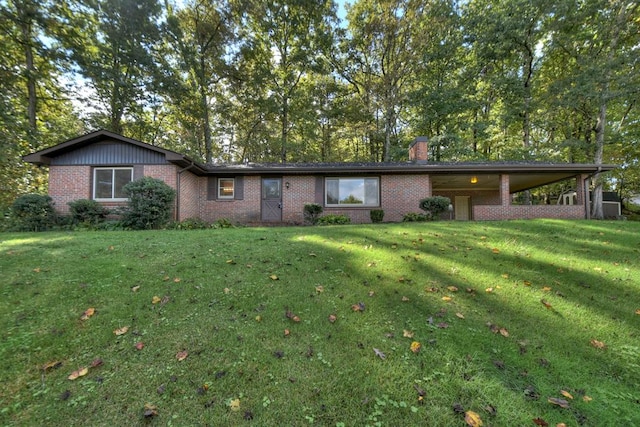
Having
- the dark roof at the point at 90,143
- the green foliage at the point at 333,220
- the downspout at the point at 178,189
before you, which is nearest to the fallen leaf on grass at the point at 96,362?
the green foliage at the point at 333,220

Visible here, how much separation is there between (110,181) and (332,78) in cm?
1683

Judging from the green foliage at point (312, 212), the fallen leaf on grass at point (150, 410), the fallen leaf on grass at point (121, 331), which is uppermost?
the green foliage at point (312, 212)

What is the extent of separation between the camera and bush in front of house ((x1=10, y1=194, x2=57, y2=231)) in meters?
9.44

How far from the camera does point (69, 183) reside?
10.8 meters

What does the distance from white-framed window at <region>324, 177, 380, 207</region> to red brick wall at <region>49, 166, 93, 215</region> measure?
30.1 ft

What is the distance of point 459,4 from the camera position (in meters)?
18.9

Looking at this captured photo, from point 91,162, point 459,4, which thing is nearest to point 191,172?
point 91,162

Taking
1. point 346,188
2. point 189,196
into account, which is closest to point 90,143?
point 189,196

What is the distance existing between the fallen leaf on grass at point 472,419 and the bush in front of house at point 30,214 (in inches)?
511

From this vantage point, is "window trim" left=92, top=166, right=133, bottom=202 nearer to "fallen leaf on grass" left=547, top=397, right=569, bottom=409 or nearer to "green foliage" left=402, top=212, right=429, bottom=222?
"green foliage" left=402, top=212, right=429, bottom=222

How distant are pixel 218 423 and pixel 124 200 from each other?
11.2m

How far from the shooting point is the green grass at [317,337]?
2.10 meters

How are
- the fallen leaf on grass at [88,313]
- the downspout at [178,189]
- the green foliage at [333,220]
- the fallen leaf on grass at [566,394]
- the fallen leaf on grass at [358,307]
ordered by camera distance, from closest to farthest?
the fallen leaf on grass at [566,394]
the fallen leaf on grass at [88,313]
the fallen leaf on grass at [358,307]
the downspout at [178,189]
the green foliage at [333,220]

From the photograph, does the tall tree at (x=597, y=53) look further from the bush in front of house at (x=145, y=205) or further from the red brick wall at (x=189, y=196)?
the bush in front of house at (x=145, y=205)
